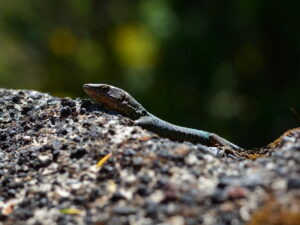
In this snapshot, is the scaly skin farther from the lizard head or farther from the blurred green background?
the blurred green background

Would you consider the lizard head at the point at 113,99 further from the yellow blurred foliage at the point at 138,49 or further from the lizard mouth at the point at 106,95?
the yellow blurred foliage at the point at 138,49

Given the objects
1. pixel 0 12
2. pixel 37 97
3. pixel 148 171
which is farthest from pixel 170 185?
pixel 0 12

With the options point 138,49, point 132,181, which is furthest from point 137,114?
point 138,49

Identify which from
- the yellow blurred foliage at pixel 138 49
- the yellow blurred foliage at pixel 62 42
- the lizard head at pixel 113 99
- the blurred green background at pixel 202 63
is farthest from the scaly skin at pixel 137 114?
the yellow blurred foliage at pixel 62 42

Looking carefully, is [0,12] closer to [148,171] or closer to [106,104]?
[106,104]

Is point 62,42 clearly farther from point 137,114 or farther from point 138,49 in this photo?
point 137,114
